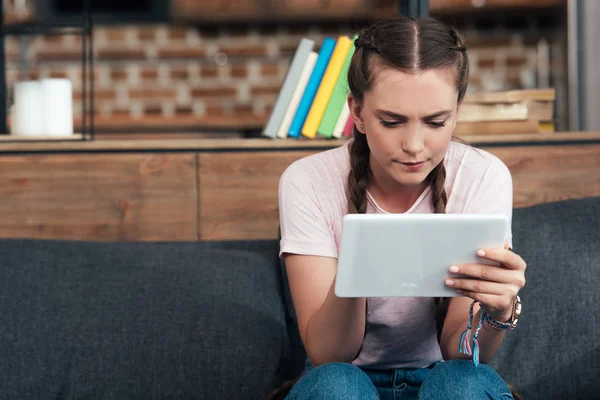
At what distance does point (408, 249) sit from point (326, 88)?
963 millimetres

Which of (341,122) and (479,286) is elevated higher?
(341,122)

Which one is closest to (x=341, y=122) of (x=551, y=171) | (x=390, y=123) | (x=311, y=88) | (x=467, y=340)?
(x=311, y=88)

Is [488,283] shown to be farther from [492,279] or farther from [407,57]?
[407,57]

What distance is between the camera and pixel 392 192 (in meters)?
1.48

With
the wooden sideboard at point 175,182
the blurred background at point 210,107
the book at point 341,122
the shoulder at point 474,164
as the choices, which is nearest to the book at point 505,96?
the blurred background at point 210,107

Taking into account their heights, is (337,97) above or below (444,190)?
above

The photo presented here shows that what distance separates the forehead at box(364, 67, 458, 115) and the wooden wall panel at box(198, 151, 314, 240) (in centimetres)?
73

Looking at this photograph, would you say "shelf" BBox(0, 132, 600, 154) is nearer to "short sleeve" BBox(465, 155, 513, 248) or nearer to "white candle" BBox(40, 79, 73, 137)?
"white candle" BBox(40, 79, 73, 137)

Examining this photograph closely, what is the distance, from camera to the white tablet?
111 centimetres

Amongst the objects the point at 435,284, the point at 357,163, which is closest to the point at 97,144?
the point at 357,163

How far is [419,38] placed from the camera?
4.30 ft

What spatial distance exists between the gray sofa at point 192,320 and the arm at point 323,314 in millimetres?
268

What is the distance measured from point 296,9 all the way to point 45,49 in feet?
4.36

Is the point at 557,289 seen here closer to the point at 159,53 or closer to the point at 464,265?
the point at 464,265
